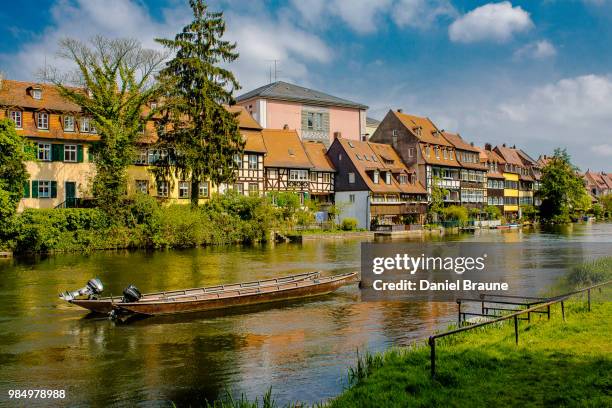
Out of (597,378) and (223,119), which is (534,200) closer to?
(223,119)

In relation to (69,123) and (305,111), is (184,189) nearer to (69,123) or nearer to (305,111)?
(69,123)

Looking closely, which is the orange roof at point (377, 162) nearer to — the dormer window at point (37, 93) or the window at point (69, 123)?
the window at point (69, 123)

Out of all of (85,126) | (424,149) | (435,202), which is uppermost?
(424,149)

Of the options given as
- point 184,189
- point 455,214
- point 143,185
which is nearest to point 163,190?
point 143,185

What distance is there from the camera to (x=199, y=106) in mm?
44656

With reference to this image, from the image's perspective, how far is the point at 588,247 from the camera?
4181 cm

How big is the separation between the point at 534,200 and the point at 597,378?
339ft

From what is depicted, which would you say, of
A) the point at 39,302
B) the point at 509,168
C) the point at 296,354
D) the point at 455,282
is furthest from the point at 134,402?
the point at 509,168

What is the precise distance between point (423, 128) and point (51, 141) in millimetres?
51151

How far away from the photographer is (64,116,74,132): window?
147 feet

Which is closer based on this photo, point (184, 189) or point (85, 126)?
point (85, 126)

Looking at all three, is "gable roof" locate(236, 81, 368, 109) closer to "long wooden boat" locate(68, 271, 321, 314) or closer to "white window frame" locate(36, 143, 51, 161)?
"white window frame" locate(36, 143, 51, 161)

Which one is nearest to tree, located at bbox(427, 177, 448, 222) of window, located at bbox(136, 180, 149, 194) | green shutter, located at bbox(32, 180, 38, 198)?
window, located at bbox(136, 180, 149, 194)

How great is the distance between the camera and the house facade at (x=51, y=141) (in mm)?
42781
